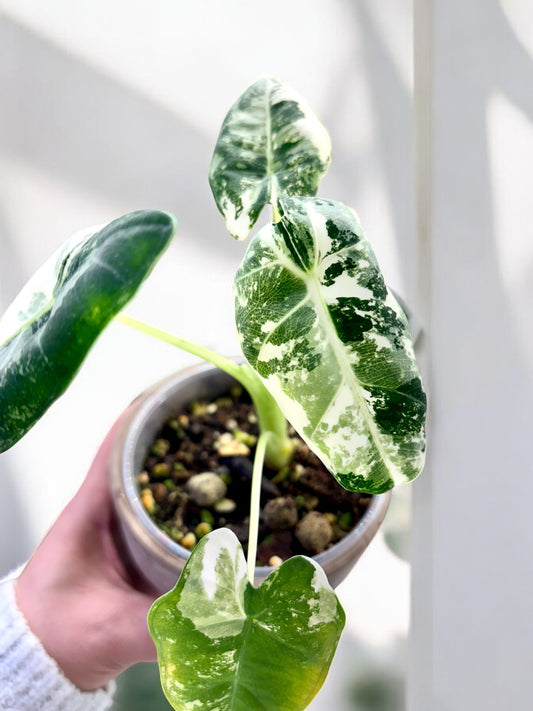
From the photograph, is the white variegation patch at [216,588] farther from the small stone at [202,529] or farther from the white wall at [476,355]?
the white wall at [476,355]

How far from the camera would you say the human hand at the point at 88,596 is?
71 cm

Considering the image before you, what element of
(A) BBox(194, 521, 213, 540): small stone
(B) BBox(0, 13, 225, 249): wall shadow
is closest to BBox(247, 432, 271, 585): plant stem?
(A) BBox(194, 521, 213, 540): small stone

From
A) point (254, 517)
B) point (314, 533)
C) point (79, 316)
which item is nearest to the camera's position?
point (79, 316)

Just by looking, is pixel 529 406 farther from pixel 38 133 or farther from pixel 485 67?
pixel 38 133

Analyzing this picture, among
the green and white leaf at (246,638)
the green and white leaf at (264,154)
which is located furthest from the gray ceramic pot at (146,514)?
the green and white leaf at (264,154)

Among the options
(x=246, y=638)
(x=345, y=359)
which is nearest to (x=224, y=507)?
(x=246, y=638)

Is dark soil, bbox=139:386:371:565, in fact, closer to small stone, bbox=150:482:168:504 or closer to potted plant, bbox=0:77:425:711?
small stone, bbox=150:482:168:504

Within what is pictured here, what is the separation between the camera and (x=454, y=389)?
0.73 m

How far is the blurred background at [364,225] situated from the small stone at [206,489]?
0.22 meters

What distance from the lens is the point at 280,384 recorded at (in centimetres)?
43

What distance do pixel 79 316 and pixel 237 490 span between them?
38cm

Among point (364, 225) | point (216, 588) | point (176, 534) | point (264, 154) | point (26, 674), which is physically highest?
point (264, 154)

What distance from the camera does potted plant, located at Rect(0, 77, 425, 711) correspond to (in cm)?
40

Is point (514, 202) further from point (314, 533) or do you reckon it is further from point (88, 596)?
point (88, 596)
